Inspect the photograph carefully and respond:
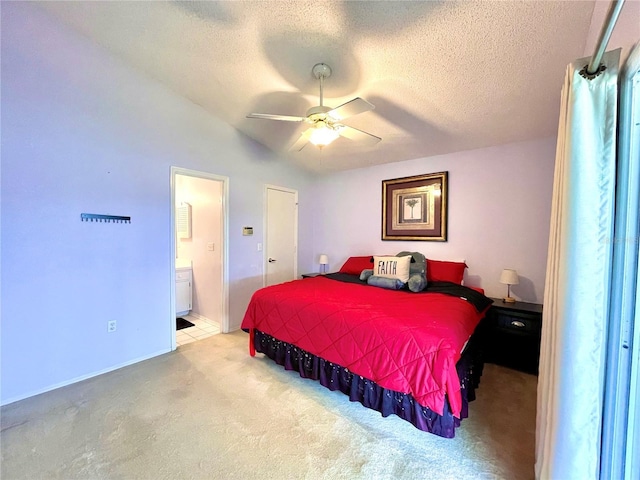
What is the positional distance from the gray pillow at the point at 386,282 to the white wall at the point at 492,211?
2.97 feet

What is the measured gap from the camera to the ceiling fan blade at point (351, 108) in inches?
72.5

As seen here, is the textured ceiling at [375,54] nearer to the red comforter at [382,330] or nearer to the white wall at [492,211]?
the white wall at [492,211]

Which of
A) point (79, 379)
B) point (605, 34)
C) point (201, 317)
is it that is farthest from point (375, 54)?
point (201, 317)

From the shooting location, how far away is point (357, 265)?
3891 mm

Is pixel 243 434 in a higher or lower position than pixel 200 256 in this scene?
lower

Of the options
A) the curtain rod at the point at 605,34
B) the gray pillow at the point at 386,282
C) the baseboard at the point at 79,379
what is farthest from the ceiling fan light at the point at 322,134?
the baseboard at the point at 79,379

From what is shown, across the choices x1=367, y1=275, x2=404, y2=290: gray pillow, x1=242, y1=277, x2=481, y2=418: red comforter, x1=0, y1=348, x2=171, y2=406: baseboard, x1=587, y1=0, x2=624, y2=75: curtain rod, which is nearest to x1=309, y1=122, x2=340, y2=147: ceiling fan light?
x1=242, y1=277, x2=481, y2=418: red comforter

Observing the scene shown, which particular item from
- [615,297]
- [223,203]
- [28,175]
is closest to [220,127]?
[223,203]

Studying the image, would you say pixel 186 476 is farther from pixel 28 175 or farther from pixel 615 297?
pixel 28 175

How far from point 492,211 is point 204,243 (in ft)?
12.4

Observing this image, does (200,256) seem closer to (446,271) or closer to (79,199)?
(79,199)

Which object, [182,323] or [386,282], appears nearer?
[386,282]

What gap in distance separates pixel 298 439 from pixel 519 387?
75.1 inches

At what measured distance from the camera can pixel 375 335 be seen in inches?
72.7
